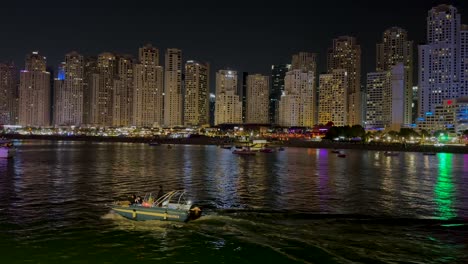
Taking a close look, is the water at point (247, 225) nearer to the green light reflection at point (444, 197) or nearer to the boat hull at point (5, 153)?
the green light reflection at point (444, 197)

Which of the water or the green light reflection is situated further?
the green light reflection

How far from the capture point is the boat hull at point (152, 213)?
2520cm

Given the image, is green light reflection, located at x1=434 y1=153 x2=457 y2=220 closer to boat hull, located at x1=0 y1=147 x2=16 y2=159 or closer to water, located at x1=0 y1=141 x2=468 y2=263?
water, located at x1=0 y1=141 x2=468 y2=263

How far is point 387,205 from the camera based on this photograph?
32781 mm

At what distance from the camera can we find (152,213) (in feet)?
83.6

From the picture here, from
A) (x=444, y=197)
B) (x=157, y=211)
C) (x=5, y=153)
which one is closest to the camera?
(x=157, y=211)

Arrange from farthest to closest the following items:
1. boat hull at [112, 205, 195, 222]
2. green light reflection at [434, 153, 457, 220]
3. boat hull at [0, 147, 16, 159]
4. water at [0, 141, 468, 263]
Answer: boat hull at [0, 147, 16, 159] < green light reflection at [434, 153, 457, 220] < boat hull at [112, 205, 195, 222] < water at [0, 141, 468, 263]

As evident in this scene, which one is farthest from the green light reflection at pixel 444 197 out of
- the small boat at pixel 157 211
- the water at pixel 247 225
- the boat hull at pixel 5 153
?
the boat hull at pixel 5 153

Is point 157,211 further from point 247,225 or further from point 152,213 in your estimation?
point 247,225

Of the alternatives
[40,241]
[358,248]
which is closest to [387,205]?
[358,248]

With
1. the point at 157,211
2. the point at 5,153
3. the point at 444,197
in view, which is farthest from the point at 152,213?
the point at 5,153

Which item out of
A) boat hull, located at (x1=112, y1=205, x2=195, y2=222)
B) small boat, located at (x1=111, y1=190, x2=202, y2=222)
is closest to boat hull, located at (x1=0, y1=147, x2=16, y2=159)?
small boat, located at (x1=111, y1=190, x2=202, y2=222)

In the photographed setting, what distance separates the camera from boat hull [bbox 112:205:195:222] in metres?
25.2

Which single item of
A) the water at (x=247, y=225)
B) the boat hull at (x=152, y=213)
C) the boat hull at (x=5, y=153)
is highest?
the boat hull at (x=5, y=153)
